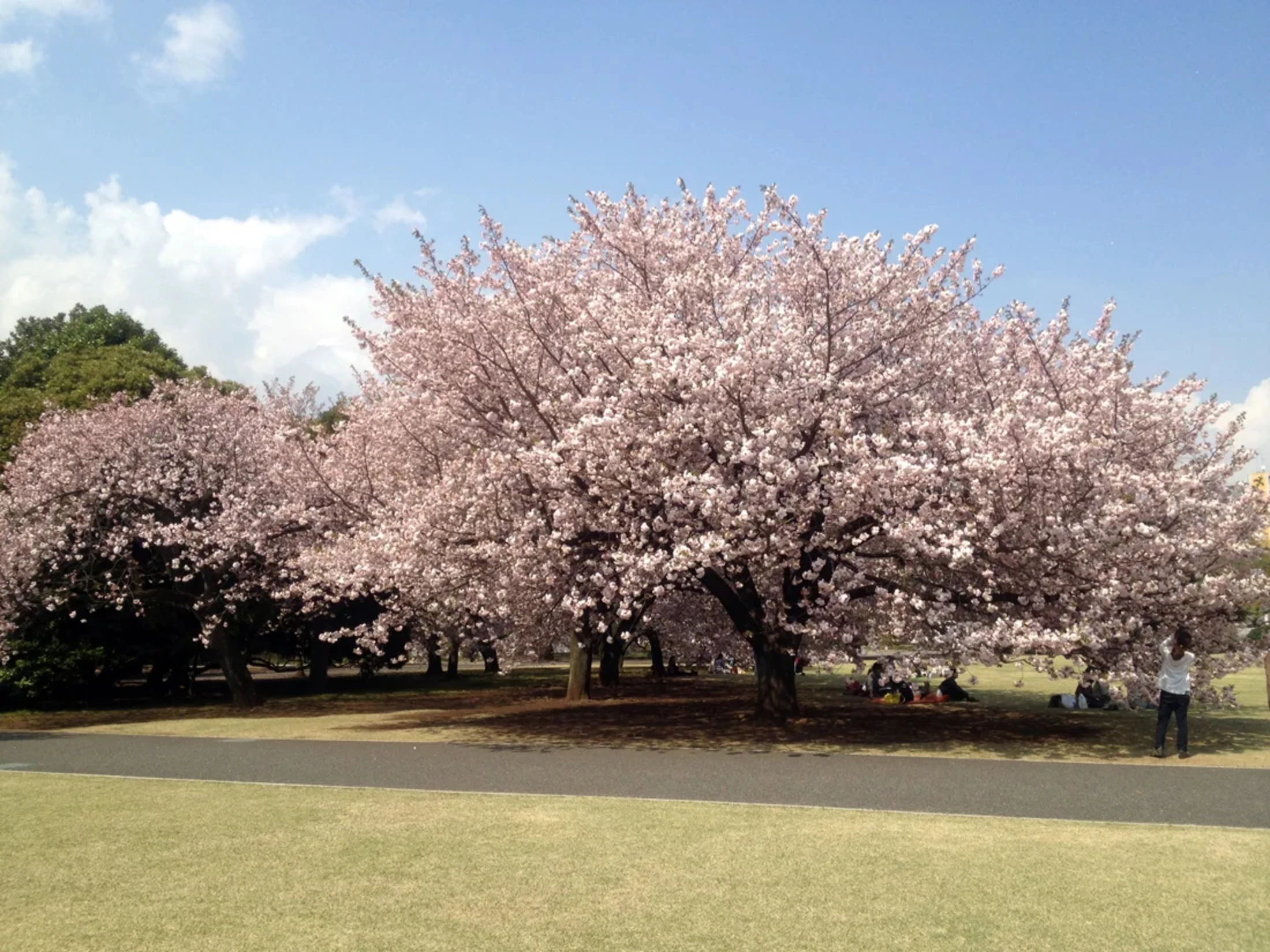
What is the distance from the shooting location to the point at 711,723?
18.2 metres

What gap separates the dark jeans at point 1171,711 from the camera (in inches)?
516

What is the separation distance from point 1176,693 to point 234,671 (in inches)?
748

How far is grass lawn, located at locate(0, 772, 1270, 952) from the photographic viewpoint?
5.68 m

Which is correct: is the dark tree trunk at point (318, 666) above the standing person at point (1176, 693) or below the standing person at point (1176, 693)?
below

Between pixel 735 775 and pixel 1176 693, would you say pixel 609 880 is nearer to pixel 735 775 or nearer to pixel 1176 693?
pixel 735 775

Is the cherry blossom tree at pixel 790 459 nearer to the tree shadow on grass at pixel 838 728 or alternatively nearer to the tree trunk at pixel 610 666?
the tree shadow on grass at pixel 838 728

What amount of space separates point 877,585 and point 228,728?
36.2 feet

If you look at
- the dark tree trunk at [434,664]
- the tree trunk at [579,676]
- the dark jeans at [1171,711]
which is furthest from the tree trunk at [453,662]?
the dark jeans at [1171,711]

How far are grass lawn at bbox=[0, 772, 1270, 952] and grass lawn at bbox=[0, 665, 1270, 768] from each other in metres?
5.84

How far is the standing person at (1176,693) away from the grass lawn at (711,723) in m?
0.38

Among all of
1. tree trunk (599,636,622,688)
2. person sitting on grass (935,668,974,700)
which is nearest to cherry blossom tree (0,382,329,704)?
tree trunk (599,636,622,688)

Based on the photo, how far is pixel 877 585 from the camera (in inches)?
608

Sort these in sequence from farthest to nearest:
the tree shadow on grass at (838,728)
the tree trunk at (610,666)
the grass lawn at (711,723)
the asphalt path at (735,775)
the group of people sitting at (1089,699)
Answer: the tree trunk at (610,666) → the group of people sitting at (1089,699) → the grass lawn at (711,723) → the tree shadow on grass at (838,728) → the asphalt path at (735,775)

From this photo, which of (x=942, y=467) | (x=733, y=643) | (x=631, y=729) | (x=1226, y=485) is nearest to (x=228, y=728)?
(x=631, y=729)
